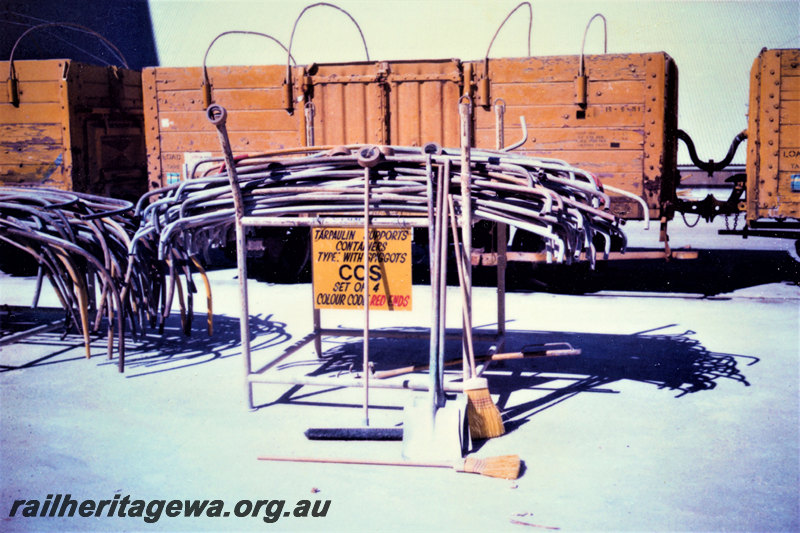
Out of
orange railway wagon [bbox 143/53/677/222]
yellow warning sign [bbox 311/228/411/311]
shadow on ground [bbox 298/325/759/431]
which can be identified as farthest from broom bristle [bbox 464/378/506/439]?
orange railway wagon [bbox 143/53/677/222]

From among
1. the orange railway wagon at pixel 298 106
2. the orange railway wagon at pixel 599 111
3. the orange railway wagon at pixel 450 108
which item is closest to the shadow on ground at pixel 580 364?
the orange railway wagon at pixel 599 111

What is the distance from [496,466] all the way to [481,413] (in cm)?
50

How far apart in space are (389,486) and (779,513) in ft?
5.79

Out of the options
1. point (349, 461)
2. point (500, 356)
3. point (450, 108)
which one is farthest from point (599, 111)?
point (349, 461)

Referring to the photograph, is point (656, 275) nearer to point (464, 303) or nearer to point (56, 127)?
point (464, 303)

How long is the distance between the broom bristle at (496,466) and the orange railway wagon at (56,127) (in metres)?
8.19

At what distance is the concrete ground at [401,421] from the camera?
3.27m

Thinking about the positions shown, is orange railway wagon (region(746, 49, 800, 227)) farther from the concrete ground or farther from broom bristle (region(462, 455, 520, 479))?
broom bristle (region(462, 455, 520, 479))

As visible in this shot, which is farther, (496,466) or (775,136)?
(775,136)

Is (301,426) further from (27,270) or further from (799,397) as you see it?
(27,270)

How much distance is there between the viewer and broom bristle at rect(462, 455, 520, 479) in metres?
3.55

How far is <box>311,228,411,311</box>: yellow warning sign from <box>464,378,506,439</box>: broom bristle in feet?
2.07

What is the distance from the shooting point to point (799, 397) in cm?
475

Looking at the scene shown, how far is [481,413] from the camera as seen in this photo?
4074 millimetres
